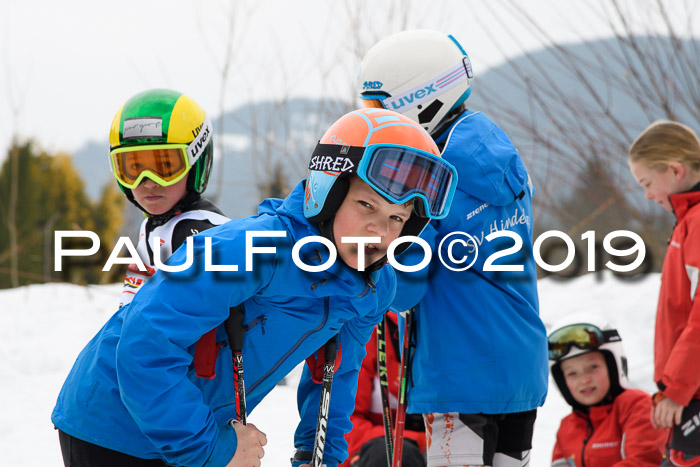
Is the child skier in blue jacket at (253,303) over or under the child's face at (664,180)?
under

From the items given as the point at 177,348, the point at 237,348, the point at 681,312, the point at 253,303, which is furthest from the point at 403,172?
the point at 681,312

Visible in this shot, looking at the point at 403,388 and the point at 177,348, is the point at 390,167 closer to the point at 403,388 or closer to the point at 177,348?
the point at 177,348

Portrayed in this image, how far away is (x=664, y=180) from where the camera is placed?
383 cm

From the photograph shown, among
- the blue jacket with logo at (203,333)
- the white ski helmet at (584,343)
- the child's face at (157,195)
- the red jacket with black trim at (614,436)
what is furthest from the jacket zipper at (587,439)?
the child's face at (157,195)

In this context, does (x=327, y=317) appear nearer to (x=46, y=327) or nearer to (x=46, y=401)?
(x=46, y=401)

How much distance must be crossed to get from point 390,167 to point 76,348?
592cm

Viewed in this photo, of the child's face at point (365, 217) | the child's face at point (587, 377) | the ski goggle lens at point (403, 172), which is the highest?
the ski goggle lens at point (403, 172)

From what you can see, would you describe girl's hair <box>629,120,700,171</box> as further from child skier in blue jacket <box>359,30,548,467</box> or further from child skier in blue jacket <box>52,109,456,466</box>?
child skier in blue jacket <box>52,109,456,466</box>

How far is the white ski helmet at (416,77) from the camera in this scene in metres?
2.83

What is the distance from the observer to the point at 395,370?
394cm

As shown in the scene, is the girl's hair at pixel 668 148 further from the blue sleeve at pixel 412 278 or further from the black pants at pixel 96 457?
the black pants at pixel 96 457

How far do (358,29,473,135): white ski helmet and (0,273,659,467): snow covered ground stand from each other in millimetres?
2506

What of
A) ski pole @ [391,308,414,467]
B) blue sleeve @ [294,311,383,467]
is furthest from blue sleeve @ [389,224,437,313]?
blue sleeve @ [294,311,383,467]

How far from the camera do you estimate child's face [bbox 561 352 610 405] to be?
4.65 metres
